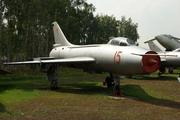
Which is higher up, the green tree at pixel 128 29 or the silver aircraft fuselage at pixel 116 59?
the green tree at pixel 128 29

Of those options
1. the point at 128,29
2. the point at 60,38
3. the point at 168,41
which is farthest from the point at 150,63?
the point at 128,29

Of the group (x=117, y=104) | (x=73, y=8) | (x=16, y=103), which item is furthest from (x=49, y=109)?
(x=73, y=8)

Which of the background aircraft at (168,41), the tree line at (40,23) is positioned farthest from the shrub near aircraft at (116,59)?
the background aircraft at (168,41)

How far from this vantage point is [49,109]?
6402 mm

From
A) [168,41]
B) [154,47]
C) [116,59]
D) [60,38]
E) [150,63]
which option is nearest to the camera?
[150,63]

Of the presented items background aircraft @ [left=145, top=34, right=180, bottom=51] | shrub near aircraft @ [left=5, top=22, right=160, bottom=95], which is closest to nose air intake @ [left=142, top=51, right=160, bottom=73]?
shrub near aircraft @ [left=5, top=22, right=160, bottom=95]

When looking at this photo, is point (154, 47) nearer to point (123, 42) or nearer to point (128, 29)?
point (123, 42)

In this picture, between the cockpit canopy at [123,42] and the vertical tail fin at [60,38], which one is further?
the vertical tail fin at [60,38]

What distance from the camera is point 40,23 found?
113ft

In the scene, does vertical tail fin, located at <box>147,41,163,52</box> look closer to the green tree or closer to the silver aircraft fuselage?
the silver aircraft fuselage

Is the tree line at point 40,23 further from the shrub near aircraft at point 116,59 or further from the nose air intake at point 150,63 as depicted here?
the nose air intake at point 150,63

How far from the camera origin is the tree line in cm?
2561

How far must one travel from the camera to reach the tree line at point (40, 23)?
25609 millimetres

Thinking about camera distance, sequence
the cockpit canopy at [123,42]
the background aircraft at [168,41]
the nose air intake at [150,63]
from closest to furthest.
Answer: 1. the nose air intake at [150,63]
2. the cockpit canopy at [123,42]
3. the background aircraft at [168,41]
